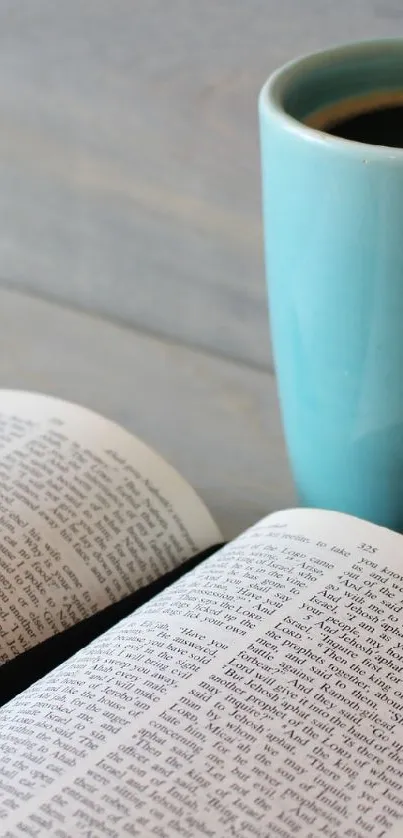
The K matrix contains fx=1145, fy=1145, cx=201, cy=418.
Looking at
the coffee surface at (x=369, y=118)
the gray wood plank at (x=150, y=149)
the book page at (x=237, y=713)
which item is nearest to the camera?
the book page at (x=237, y=713)

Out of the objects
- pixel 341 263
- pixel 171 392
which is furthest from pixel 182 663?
pixel 171 392

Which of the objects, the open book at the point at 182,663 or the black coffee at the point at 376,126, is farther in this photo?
the black coffee at the point at 376,126

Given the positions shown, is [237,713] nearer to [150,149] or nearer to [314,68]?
[314,68]

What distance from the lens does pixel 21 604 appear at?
410 mm

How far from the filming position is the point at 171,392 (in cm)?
62

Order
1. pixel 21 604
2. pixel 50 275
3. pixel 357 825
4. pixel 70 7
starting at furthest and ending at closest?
pixel 50 275 < pixel 70 7 < pixel 21 604 < pixel 357 825

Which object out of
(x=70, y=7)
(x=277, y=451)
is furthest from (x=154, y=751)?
(x=70, y=7)

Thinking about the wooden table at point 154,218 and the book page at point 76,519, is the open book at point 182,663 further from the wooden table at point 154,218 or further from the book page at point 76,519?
the wooden table at point 154,218

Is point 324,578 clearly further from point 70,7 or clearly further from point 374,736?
point 70,7

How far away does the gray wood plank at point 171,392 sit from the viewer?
0.57 m

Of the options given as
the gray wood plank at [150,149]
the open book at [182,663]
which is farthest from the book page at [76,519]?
the gray wood plank at [150,149]

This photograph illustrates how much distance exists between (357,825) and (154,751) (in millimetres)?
58

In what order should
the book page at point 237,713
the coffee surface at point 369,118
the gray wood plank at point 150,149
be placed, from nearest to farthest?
the book page at point 237,713, the coffee surface at point 369,118, the gray wood plank at point 150,149

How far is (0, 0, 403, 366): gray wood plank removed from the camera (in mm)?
516
